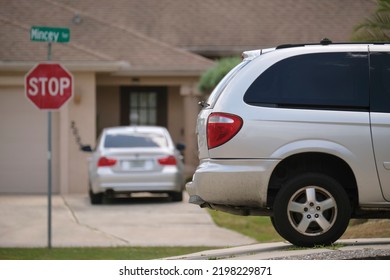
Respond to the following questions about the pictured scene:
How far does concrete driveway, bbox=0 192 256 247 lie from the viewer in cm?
1424

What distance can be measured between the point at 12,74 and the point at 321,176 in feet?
46.0

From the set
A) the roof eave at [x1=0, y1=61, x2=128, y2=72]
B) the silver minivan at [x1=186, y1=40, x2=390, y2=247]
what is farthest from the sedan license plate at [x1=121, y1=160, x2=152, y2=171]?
the silver minivan at [x1=186, y1=40, x2=390, y2=247]

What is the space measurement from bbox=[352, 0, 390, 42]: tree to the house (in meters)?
8.50

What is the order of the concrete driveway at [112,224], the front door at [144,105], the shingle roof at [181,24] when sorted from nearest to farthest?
1. the concrete driveway at [112,224]
2. the shingle roof at [181,24]
3. the front door at [144,105]

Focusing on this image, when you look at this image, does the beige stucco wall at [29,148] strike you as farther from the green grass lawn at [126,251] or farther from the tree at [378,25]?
the tree at [378,25]

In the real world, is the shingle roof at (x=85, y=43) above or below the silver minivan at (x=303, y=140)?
above

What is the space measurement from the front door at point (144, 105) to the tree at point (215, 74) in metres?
3.33

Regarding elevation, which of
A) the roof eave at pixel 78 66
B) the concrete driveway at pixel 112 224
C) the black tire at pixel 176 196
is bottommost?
the concrete driveway at pixel 112 224

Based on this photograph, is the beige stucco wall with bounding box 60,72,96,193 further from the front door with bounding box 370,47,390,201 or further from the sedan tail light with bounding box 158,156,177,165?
the front door with bounding box 370,47,390,201

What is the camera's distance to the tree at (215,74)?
70.8 feet

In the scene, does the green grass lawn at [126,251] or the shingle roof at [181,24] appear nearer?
the green grass lawn at [126,251]

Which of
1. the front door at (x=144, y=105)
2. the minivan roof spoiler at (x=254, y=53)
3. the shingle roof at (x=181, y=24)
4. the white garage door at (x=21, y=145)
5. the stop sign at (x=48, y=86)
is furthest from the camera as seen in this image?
the front door at (x=144, y=105)

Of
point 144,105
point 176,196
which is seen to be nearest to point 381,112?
point 176,196

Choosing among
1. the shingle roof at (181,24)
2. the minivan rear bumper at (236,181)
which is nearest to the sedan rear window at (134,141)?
the shingle roof at (181,24)
